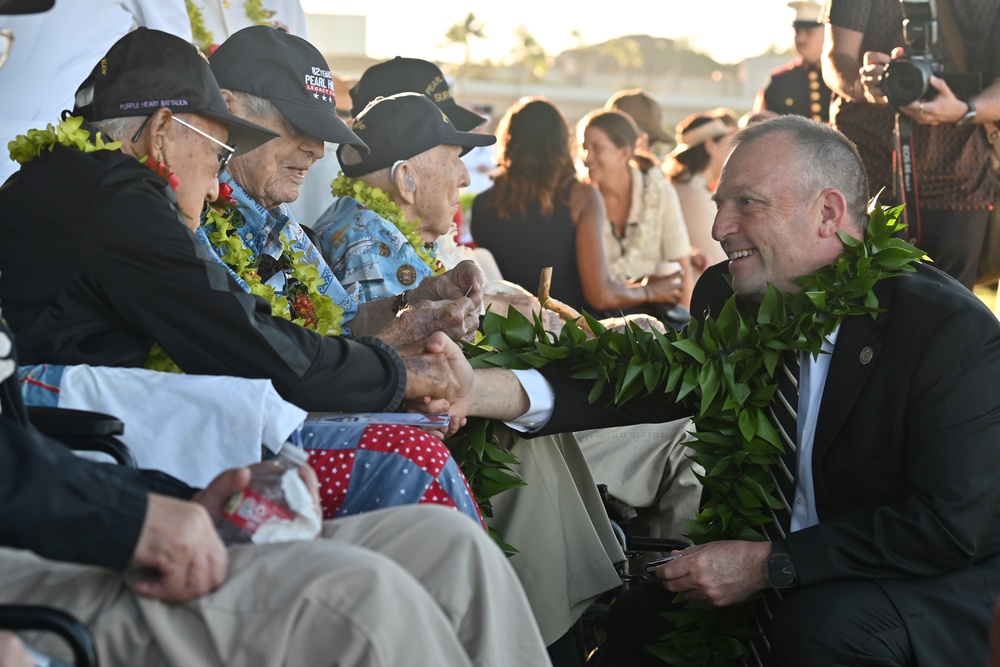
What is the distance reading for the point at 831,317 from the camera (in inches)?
119

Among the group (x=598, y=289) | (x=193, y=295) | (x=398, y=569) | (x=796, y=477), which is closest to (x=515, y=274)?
(x=598, y=289)

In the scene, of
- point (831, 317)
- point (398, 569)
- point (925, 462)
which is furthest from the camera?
point (831, 317)

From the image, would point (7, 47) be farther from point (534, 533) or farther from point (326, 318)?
point (534, 533)

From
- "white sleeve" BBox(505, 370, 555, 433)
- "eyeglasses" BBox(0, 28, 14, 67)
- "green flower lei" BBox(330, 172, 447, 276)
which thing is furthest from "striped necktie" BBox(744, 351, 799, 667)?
"eyeglasses" BBox(0, 28, 14, 67)

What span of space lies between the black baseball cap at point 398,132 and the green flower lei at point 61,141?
1793 mm

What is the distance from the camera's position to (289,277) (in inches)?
136

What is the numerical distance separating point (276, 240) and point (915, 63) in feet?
9.38

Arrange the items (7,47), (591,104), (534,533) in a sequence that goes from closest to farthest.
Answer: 1. (534,533)
2. (7,47)
3. (591,104)

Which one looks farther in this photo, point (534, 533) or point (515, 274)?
point (515, 274)

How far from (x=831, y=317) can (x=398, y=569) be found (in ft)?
5.32

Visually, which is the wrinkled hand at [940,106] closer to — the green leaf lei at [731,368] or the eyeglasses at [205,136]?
the green leaf lei at [731,368]

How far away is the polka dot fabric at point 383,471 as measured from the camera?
252 centimetres

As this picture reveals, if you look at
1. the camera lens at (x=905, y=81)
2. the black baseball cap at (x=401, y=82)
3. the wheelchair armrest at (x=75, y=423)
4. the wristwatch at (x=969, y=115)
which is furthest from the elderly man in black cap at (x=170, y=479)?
the wristwatch at (x=969, y=115)

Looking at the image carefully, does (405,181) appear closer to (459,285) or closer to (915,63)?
(459,285)
